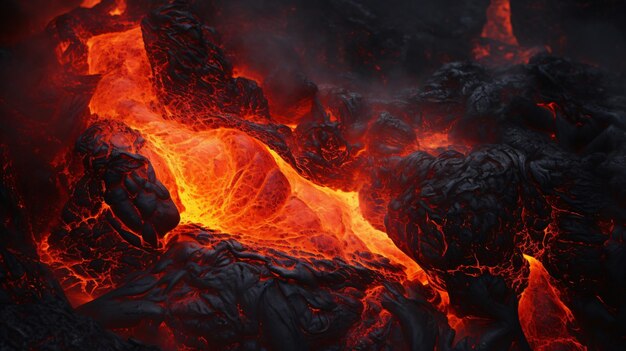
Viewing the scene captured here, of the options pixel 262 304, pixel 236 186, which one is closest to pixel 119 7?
pixel 236 186

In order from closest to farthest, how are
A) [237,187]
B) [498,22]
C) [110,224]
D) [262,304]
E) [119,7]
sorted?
[262,304] < [110,224] < [237,187] < [119,7] < [498,22]

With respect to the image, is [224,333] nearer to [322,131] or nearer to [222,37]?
[322,131]

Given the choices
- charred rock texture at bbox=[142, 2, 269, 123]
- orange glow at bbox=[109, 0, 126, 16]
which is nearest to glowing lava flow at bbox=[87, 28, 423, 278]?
charred rock texture at bbox=[142, 2, 269, 123]

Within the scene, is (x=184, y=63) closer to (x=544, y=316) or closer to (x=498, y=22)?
(x=544, y=316)

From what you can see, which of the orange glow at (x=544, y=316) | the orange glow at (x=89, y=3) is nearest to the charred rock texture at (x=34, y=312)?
the orange glow at (x=544, y=316)

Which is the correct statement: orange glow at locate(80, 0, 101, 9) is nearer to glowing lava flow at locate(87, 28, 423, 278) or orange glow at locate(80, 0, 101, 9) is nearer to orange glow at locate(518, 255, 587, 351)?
glowing lava flow at locate(87, 28, 423, 278)

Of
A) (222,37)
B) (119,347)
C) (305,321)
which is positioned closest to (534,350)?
(305,321)
